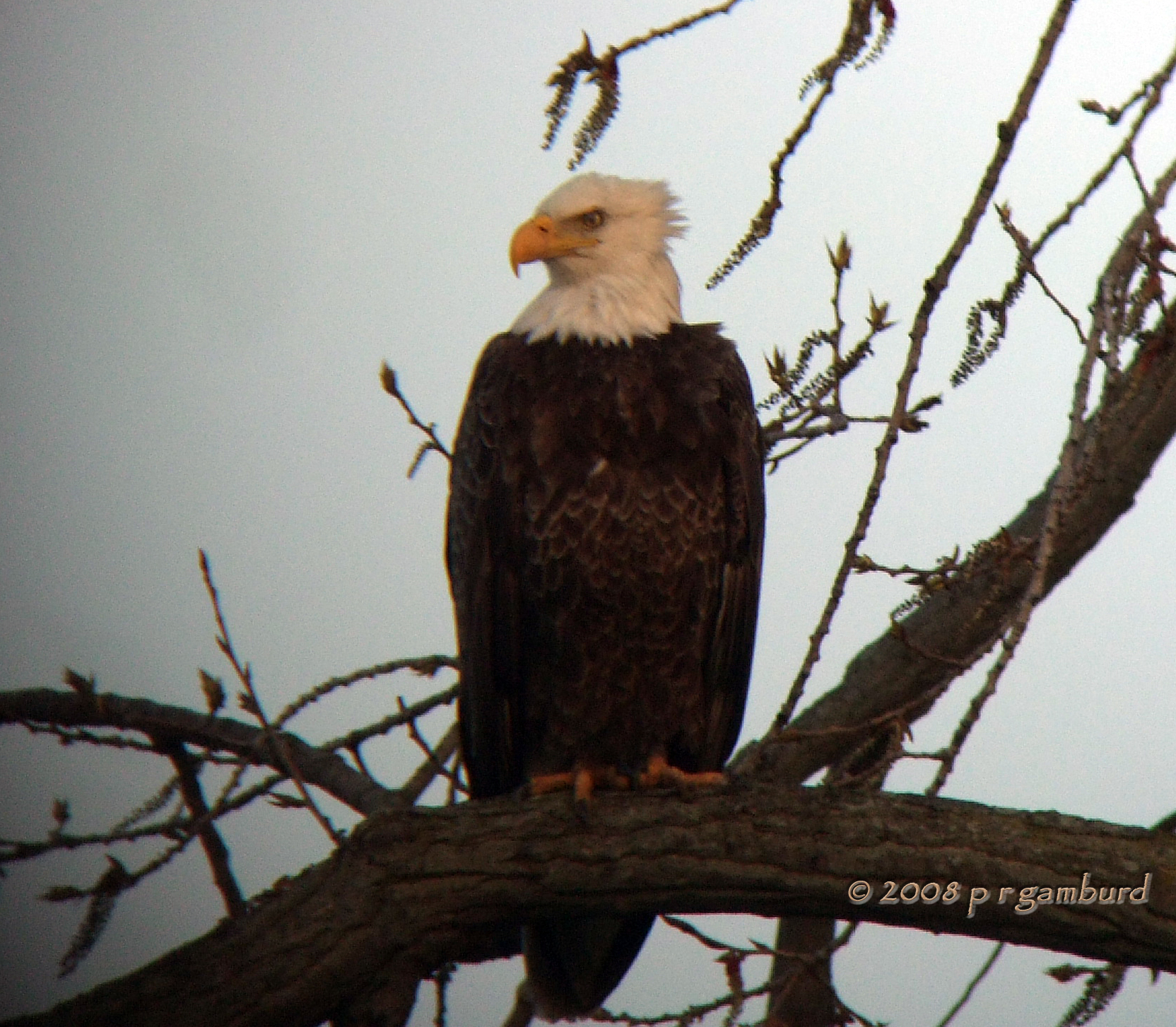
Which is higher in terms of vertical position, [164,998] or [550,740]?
[550,740]

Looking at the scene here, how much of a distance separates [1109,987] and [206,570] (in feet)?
6.57

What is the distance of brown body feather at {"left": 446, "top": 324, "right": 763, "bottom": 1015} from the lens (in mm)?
3297

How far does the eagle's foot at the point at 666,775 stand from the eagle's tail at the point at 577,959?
38cm

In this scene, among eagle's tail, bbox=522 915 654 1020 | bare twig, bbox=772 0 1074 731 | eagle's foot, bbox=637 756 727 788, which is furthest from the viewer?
eagle's tail, bbox=522 915 654 1020

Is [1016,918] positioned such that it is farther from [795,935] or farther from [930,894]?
[795,935]

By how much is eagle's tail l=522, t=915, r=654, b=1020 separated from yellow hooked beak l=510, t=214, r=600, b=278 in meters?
1.76

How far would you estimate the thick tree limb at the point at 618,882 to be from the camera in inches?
91.2

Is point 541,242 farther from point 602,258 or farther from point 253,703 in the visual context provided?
point 253,703

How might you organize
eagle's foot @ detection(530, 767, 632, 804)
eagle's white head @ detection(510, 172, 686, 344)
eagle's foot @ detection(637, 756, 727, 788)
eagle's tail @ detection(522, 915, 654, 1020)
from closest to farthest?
eagle's foot @ detection(530, 767, 632, 804) < eagle's foot @ detection(637, 756, 727, 788) < eagle's tail @ detection(522, 915, 654, 1020) < eagle's white head @ detection(510, 172, 686, 344)

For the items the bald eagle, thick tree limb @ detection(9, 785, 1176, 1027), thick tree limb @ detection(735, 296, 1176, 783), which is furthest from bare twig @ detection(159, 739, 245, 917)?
thick tree limb @ detection(735, 296, 1176, 783)

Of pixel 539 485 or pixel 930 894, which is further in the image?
pixel 539 485

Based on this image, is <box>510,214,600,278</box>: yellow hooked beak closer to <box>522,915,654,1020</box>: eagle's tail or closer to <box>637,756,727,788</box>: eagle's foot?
<box>637,756,727,788</box>: eagle's foot

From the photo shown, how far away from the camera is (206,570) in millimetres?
2650

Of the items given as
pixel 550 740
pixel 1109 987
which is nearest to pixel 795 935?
pixel 550 740
